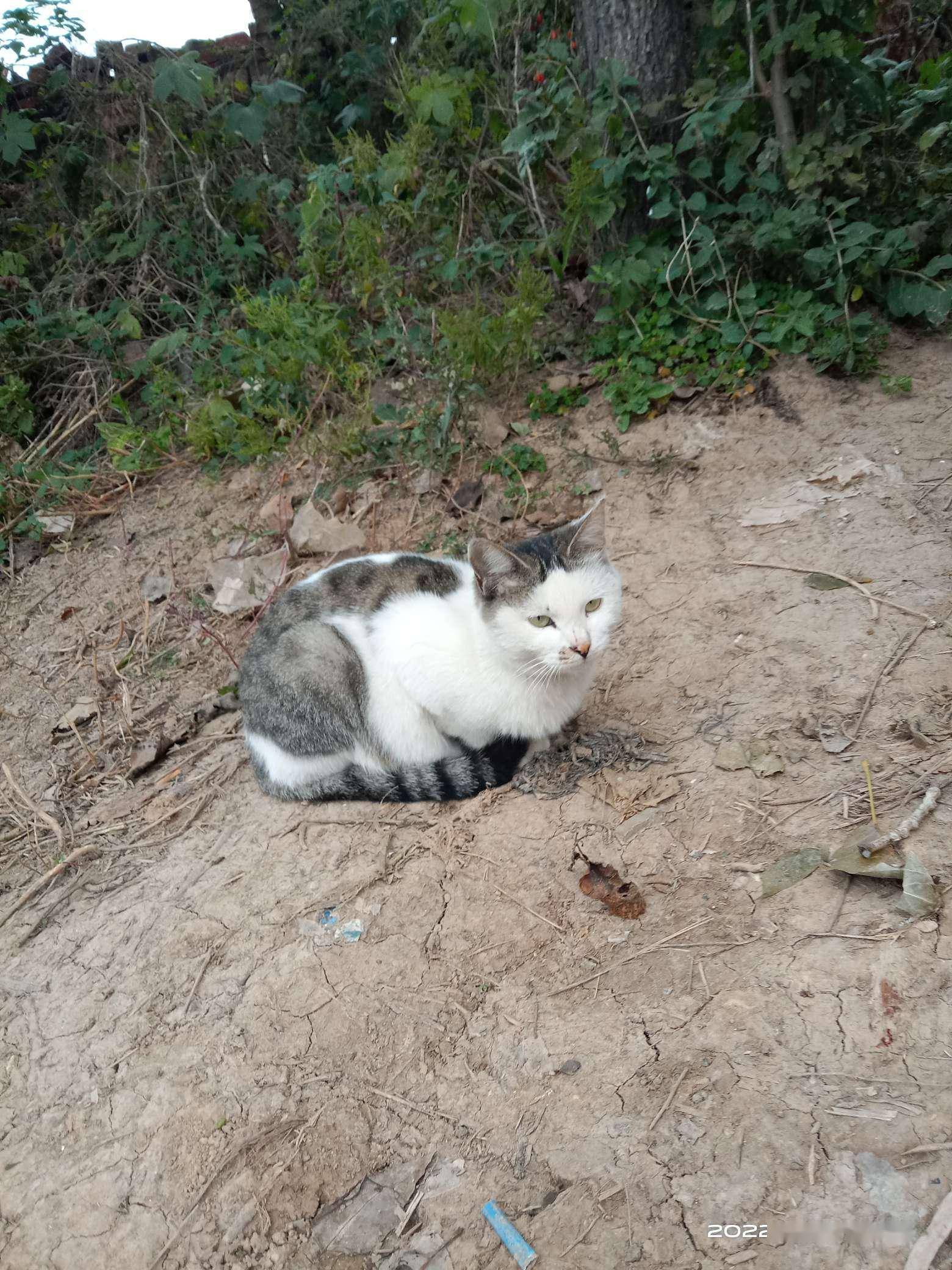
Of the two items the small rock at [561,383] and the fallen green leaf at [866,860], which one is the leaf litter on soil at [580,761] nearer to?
the fallen green leaf at [866,860]

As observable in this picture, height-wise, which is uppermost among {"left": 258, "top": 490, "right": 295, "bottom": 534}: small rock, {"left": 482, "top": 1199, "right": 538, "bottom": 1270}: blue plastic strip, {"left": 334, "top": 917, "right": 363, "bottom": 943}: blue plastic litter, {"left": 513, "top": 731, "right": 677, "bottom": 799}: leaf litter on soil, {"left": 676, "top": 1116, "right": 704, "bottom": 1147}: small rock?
{"left": 258, "top": 490, "right": 295, "bottom": 534}: small rock

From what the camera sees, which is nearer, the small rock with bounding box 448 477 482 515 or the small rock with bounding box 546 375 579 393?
the small rock with bounding box 448 477 482 515

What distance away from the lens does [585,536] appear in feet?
8.28

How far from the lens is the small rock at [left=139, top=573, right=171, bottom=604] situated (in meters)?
4.38

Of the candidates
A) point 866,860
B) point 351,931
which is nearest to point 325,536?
point 351,931

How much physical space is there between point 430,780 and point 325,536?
1.87 m

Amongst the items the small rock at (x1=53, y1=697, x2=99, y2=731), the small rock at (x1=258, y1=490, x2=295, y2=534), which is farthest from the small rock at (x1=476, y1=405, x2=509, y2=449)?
the small rock at (x1=53, y1=697, x2=99, y2=731)

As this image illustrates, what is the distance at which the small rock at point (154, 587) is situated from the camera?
4375 mm

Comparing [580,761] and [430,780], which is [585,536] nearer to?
[580,761]

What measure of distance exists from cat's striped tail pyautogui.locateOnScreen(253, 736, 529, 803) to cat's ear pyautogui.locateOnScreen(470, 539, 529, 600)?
1.91 feet

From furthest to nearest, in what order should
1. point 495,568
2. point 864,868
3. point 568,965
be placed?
1. point 495,568
2. point 568,965
3. point 864,868

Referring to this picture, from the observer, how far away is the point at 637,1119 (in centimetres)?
163

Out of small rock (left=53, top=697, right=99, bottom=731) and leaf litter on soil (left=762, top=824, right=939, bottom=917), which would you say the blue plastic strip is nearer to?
leaf litter on soil (left=762, top=824, right=939, bottom=917)

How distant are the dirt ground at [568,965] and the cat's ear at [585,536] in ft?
2.23
